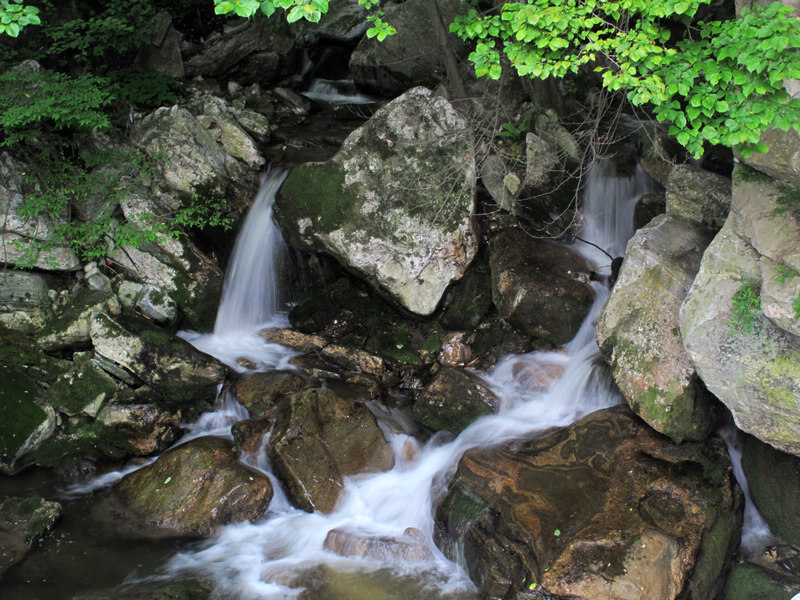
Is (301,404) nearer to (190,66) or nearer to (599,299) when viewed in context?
(599,299)

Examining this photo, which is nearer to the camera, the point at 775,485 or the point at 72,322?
the point at 775,485

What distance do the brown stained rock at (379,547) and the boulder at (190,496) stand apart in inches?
36.7

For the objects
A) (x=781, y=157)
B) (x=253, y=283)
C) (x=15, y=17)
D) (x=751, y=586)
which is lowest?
(x=751, y=586)

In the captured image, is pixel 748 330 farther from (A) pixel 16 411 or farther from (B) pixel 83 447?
(A) pixel 16 411

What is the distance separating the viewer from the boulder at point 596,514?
4805 millimetres

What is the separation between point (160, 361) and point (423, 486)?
349cm

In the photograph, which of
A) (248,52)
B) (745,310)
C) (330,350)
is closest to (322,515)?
(330,350)

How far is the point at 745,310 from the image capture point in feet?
16.5

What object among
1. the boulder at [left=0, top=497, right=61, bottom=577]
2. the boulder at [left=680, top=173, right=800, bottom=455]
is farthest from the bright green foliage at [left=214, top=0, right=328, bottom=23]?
the boulder at [left=0, top=497, right=61, bottom=577]

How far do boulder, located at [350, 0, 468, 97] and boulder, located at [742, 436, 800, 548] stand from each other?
279 inches

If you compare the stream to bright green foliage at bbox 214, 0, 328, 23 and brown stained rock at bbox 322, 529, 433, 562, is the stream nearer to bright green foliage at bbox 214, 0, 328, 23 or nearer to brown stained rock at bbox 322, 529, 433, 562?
brown stained rock at bbox 322, 529, 433, 562

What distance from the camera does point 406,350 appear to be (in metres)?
7.69

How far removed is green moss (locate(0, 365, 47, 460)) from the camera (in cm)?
677

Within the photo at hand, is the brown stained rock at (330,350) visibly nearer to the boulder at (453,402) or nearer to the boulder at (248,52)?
the boulder at (453,402)
